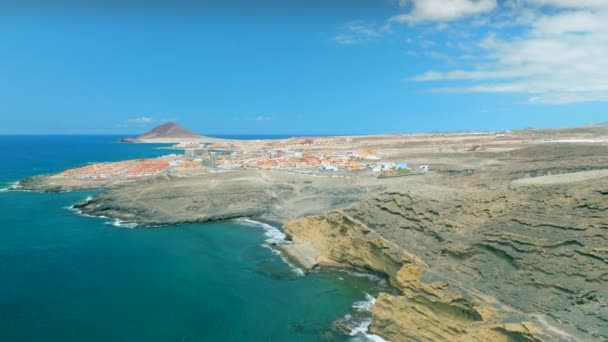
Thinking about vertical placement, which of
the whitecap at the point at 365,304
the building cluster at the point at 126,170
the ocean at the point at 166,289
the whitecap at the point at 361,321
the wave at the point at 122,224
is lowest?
the whitecap at the point at 361,321

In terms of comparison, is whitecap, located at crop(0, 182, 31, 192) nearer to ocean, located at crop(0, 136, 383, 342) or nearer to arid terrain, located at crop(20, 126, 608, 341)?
ocean, located at crop(0, 136, 383, 342)

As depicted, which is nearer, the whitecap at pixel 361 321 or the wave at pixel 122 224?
the whitecap at pixel 361 321

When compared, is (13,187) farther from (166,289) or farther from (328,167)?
(166,289)

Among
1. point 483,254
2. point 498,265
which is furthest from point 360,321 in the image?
point 498,265

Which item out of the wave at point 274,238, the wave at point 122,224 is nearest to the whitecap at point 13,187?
the wave at point 122,224

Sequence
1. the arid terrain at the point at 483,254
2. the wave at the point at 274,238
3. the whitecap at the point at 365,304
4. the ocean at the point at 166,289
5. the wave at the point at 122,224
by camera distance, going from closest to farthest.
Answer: the arid terrain at the point at 483,254 < the ocean at the point at 166,289 < the whitecap at the point at 365,304 < the wave at the point at 274,238 < the wave at the point at 122,224

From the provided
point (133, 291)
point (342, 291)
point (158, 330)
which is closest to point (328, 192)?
point (342, 291)

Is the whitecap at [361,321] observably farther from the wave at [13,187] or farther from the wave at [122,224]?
the wave at [13,187]
